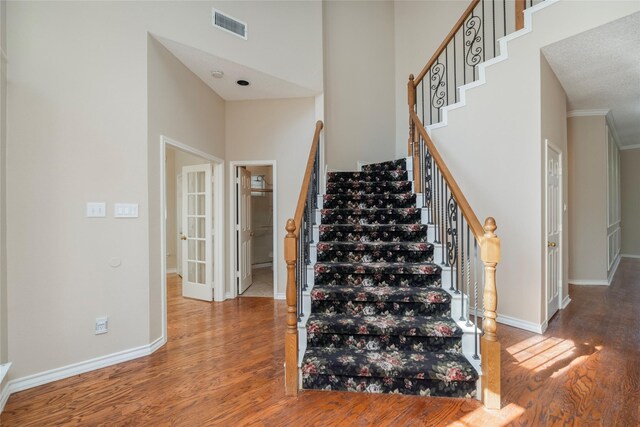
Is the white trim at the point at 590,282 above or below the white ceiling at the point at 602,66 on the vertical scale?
below

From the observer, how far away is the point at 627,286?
179 inches

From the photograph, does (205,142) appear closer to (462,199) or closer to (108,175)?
(108,175)

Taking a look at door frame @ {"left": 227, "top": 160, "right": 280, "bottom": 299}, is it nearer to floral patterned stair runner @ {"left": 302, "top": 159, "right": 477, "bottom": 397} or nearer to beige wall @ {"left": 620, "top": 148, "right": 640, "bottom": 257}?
floral patterned stair runner @ {"left": 302, "top": 159, "right": 477, "bottom": 397}

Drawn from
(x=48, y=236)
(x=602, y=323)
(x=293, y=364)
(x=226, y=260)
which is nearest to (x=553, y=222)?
(x=602, y=323)

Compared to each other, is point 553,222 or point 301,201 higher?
A: point 301,201

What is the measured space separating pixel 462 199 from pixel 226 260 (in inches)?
128

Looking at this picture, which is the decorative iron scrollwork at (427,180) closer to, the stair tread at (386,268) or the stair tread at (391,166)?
the stair tread at (391,166)

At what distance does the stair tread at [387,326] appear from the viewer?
213cm

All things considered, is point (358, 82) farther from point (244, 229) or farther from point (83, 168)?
point (83, 168)

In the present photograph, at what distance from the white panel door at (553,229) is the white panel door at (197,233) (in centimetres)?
416

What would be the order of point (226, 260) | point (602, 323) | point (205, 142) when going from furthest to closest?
point (226, 260)
point (205, 142)
point (602, 323)

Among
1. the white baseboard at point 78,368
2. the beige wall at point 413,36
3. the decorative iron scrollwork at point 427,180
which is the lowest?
the white baseboard at point 78,368

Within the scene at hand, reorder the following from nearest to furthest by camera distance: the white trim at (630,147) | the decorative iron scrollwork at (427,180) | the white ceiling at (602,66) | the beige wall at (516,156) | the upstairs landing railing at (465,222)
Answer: the upstairs landing railing at (465,222)
the white ceiling at (602,66)
the beige wall at (516,156)
the decorative iron scrollwork at (427,180)
the white trim at (630,147)

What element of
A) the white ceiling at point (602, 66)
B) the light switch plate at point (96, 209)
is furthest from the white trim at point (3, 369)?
the white ceiling at point (602, 66)
